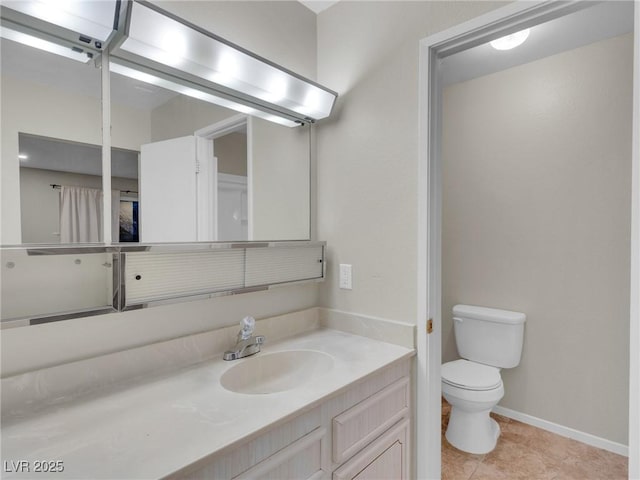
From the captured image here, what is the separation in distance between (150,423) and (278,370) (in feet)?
1.98

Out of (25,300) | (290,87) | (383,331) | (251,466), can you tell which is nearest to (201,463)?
(251,466)

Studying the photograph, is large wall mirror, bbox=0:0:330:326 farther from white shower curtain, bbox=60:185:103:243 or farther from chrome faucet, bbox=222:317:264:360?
chrome faucet, bbox=222:317:264:360

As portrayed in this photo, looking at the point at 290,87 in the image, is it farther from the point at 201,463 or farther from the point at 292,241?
the point at 201,463

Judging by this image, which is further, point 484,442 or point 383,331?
point 484,442

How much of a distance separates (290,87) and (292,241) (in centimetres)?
69

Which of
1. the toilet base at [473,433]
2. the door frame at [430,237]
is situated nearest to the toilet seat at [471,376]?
the toilet base at [473,433]

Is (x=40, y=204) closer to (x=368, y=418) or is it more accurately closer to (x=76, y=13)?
(x=76, y=13)

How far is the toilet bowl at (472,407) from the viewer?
1991 millimetres

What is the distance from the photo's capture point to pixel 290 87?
4.94 feet

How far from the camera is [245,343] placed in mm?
1346

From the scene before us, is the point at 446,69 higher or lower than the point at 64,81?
higher

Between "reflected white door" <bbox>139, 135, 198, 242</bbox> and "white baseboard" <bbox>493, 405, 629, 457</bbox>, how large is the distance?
2.45 metres

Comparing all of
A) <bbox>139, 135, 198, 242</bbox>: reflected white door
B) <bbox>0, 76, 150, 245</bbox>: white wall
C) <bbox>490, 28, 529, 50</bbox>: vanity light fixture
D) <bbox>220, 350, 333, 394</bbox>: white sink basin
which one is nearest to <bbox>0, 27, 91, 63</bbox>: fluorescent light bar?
<bbox>0, 76, 150, 245</bbox>: white wall

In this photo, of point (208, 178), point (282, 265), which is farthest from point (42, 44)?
point (282, 265)
